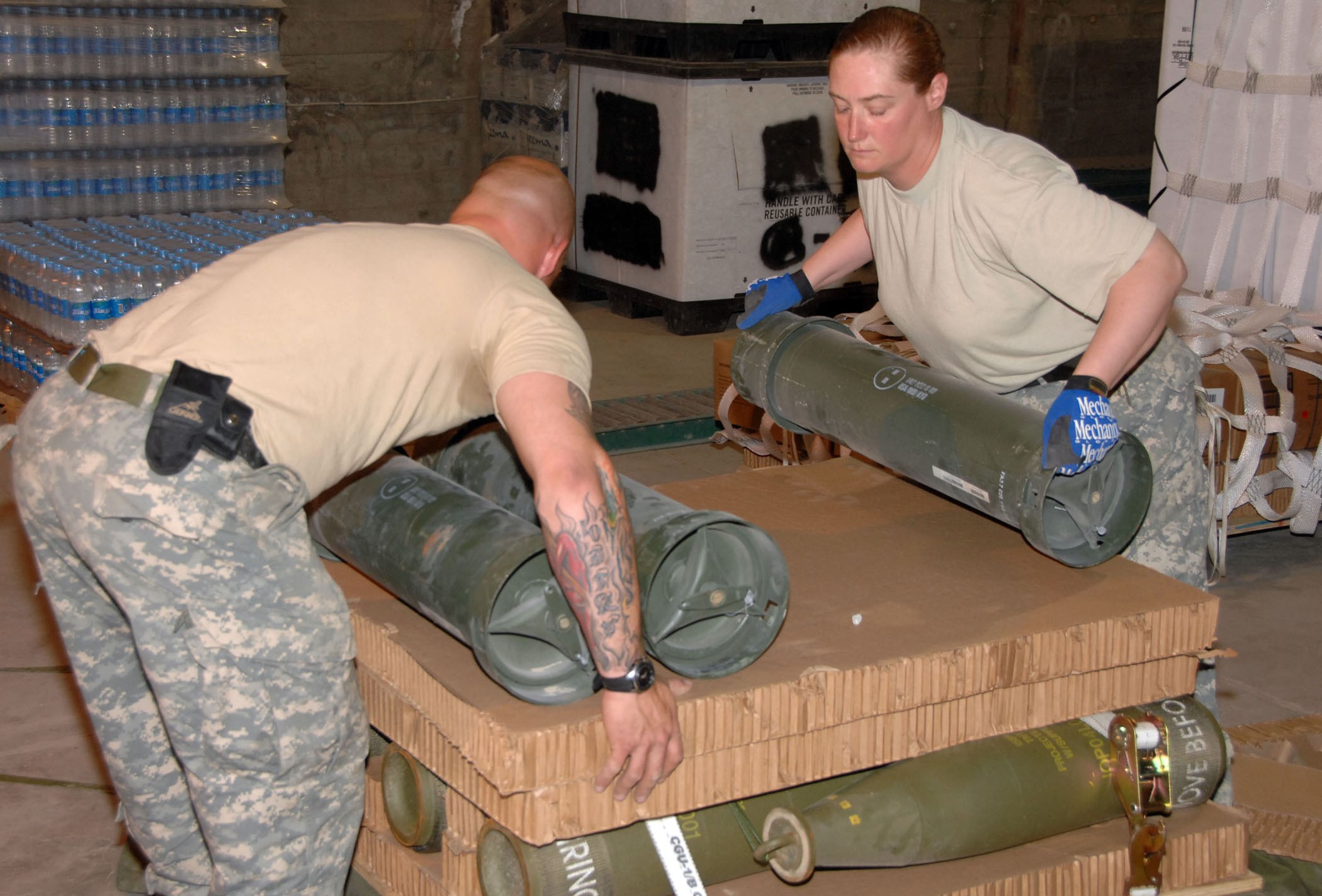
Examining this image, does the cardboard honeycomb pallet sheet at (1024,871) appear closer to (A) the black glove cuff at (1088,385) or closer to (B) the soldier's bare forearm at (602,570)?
(B) the soldier's bare forearm at (602,570)

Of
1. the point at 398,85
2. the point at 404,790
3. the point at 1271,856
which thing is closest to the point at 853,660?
the point at 404,790

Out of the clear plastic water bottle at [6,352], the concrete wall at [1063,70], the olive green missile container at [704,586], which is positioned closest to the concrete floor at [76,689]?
the clear plastic water bottle at [6,352]

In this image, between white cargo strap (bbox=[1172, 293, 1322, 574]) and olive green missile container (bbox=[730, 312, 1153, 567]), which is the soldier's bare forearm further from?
white cargo strap (bbox=[1172, 293, 1322, 574])

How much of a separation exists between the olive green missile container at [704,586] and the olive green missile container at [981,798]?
29cm

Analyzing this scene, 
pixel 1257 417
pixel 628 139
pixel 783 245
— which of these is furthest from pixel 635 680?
pixel 628 139

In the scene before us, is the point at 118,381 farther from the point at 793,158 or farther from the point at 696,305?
the point at 793,158

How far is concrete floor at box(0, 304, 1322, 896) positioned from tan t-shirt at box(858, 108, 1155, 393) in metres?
1.46

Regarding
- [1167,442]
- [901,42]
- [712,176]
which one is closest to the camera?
[901,42]

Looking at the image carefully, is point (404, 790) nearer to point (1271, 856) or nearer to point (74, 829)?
point (74, 829)

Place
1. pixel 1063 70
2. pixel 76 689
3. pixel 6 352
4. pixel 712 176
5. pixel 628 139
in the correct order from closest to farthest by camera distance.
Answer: pixel 76 689 < pixel 6 352 < pixel 712 176 < pixel 628 139 < pixel 1063 70

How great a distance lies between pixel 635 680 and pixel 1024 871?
898 mm

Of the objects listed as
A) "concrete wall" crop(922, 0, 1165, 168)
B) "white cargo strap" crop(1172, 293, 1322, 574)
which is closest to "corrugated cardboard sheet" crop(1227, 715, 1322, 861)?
"white cargo strap" crop(1172, 293, 1322, 574)

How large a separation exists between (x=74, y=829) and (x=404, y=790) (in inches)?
39.8

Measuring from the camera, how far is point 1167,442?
2814 millimetres
